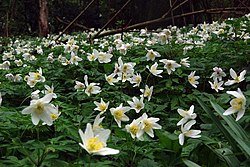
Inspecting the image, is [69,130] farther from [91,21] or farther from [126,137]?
[91,21]

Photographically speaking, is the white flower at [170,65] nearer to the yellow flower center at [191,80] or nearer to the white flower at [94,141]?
the yellow flower center at [191,80]

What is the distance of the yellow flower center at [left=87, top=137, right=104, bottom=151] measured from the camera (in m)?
1.19

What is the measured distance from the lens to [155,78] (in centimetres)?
310

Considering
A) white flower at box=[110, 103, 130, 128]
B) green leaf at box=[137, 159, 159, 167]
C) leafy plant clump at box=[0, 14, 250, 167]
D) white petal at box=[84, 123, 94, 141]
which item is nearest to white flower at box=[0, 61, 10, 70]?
leafy plant clump at box=[0, 14, 250, 167]

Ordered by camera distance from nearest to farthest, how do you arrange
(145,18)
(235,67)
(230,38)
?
(235,67), (230,38), (145,18)

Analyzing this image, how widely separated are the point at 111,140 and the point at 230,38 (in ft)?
8.34

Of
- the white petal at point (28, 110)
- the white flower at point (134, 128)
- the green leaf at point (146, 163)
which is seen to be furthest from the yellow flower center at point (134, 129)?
the white petal at point (28, 110)

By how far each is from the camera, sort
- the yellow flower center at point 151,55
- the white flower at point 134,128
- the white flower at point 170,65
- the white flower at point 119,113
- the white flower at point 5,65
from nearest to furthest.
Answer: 1. the white flower at point 134,128
2. the white flower at point 119,113
3. the white flower at point 170,65
4. the yellow flower center at point 151,55
5. the white flower at point 5,65

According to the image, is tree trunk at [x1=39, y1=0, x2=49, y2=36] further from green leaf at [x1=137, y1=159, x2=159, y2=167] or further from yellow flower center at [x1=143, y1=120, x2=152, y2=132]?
green leaf at [x1=137, y1=159, x2=159, y2=167]

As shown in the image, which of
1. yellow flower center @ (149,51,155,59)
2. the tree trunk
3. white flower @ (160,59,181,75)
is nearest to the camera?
Answer: white flower @ (160,59,181,75)

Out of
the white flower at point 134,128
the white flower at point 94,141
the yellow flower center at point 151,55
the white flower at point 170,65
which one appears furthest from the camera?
the yellow flower center at point 151,55

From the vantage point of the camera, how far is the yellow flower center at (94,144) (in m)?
1.19

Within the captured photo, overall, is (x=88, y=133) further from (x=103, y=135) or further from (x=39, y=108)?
(x=39, y=108)

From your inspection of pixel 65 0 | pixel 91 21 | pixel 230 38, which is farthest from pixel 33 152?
pixel 65 0
